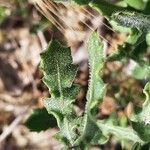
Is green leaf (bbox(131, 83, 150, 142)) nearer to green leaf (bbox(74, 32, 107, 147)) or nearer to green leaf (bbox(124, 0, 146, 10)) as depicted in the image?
green leaf (bbox(74, 32, 107, 147))

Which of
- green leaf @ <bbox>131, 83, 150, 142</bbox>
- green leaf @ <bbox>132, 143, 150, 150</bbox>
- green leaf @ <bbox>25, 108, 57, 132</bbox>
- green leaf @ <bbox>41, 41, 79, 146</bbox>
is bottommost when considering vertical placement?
green leaf @ <bbox>25, 108, 57, 132</bbox>

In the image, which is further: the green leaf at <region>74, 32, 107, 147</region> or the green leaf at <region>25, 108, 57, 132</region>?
the green leaf at <region>25, 108, 57, 132</region>

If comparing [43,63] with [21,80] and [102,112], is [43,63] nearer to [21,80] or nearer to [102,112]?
[102,112]

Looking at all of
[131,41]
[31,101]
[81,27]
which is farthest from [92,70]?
[31,101]

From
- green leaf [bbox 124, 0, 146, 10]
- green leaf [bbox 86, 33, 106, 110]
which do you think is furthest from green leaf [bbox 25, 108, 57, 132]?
green leaf [bbox 124, 0, 146, 10]

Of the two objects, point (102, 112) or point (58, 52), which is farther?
point (102, 112)

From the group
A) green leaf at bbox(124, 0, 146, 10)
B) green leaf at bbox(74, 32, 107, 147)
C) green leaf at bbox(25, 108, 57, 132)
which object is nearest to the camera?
green leaf at bbox(74, 32, 107, 147)

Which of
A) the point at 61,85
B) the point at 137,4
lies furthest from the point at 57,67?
the point at 137,4
